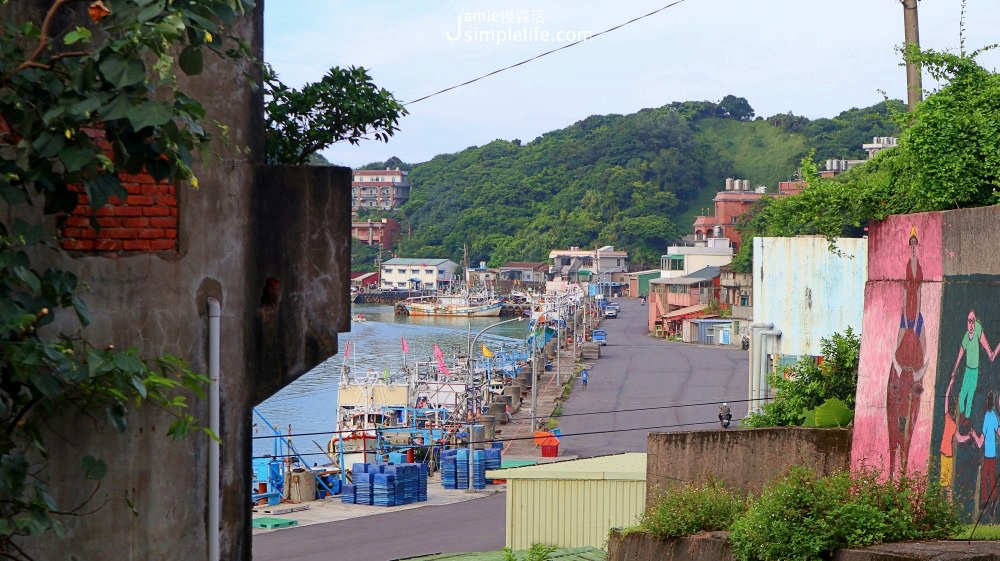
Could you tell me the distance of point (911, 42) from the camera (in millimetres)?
16953

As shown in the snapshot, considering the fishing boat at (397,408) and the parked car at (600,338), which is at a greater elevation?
the parked car at (600,338)

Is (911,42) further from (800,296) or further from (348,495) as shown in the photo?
(348,495)

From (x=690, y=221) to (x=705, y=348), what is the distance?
86701mm

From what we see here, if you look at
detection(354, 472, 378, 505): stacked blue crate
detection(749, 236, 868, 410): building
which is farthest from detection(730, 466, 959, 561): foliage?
detection(354, 472, 378, 505): stacked blue crate

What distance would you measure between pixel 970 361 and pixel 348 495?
2700cm

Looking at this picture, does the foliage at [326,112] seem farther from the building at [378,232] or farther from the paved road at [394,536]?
the building at [378,232]

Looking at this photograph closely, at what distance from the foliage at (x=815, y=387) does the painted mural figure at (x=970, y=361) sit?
5329 mm

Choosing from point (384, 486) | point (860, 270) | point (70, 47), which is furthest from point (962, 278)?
point (384, 486)

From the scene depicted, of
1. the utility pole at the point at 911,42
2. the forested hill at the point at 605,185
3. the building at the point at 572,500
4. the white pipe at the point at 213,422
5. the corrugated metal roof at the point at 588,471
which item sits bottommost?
the building at the point at 572,500

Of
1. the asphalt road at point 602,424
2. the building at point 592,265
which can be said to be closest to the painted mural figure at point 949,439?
the asphalt road at point 602,424

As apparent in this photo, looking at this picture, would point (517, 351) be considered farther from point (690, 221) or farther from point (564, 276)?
point (690, 221)

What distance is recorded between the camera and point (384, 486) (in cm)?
3591

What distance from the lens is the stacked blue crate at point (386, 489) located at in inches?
1411

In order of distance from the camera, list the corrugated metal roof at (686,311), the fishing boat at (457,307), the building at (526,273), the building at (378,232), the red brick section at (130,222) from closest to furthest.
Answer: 1. the red brick section at (130,222)
2. the corrugated metal roof at (686,311)
3. the fishing boat at (457,307)
4. the building at (526,273)
5. the building at (378,232)
